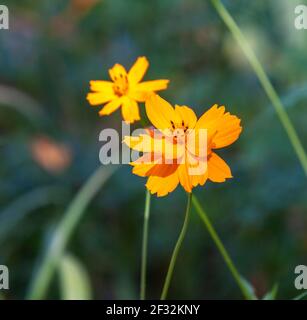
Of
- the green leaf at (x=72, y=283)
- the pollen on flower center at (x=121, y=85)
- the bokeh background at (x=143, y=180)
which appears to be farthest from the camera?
the bokeh background at (x=143, y=180)

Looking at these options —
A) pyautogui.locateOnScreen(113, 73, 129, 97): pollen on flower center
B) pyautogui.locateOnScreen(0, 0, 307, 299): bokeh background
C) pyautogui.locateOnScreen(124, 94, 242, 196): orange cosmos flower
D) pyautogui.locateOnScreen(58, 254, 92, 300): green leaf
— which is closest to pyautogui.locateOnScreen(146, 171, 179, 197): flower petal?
pyautogui.locateOnScreen(124, 94, 242, 196): orange cosmos flower

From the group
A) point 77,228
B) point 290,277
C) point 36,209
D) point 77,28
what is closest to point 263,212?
point 290,277

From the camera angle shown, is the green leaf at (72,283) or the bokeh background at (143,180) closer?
the green leaf at (72,283)

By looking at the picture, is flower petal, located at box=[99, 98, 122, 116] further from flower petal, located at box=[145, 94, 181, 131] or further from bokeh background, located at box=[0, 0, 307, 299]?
bokeh background, located at box=[0, 0, 307, 299]

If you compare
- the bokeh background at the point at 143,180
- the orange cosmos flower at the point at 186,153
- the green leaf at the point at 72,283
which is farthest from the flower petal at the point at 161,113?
the bokeh background at the point at 143,180

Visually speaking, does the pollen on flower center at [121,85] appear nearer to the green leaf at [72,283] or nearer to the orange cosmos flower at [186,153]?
the orange cosmos flower at [186,153]
